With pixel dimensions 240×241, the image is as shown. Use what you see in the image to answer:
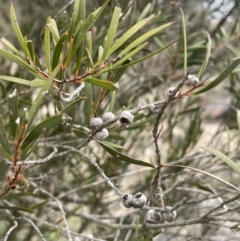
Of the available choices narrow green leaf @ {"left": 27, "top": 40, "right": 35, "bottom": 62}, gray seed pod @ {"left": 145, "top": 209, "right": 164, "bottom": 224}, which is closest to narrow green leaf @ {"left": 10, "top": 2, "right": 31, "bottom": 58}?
narrow green leaf @ {"left": 27, "top": 40, "right": 35, "bottom": 62}

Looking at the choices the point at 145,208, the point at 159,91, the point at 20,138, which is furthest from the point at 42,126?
the point at 159,91

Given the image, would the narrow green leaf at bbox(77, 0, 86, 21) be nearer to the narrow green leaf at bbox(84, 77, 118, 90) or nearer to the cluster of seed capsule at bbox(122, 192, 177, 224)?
the narrow green leaf at bbox(84, 77, 118, 90)

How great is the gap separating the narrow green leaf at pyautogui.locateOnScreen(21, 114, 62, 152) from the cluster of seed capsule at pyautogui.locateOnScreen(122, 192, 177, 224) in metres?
0.12

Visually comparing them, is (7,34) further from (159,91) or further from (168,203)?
(168,203)

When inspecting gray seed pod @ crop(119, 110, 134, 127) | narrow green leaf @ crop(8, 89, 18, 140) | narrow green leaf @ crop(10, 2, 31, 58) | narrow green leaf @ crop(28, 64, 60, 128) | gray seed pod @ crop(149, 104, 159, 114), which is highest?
narrow green leaf @ crop(10, 2, 31, 58)

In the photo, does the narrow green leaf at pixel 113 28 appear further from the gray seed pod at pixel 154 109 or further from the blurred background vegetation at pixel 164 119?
the blurred background vegetation at pixel 164 119

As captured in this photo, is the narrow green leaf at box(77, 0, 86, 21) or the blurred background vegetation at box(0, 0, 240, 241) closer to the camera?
the narrow green leaf at box(77, 0, 86, 21)

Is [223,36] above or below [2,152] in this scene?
above

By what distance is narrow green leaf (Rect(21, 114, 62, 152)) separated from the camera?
0.49 metres

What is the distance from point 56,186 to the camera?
4.42ft

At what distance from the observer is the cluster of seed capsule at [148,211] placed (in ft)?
1.65

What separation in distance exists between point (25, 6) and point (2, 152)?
103 cm

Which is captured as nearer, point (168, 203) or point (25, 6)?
point (168, 203)

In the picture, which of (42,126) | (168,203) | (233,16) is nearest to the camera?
(42,126)
